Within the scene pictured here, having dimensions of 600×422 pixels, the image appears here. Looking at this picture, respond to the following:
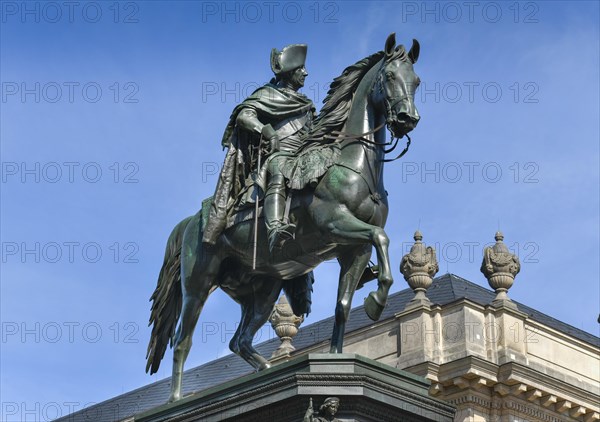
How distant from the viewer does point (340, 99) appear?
15516mm

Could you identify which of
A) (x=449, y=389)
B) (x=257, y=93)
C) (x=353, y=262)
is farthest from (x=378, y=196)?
(x=449, y=389)

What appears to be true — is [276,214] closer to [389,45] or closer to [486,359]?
[389,45]

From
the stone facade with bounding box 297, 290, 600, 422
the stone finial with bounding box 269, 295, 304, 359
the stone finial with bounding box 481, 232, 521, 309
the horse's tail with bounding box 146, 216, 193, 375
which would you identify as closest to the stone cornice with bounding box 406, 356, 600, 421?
the stone facade with bounding box 297, 290, 600, 422

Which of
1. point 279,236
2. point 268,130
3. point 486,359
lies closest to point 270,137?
point 268,130

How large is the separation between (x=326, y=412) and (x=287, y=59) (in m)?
4.49

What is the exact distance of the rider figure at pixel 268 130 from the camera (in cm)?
1545

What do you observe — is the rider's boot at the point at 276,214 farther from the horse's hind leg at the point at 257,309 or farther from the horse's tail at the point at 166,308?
the horse's tail at the point at 166,308

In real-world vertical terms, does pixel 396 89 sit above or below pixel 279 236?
above

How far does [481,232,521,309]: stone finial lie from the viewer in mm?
45688

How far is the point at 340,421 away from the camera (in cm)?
1328

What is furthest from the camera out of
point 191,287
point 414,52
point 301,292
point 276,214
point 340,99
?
point 191,287

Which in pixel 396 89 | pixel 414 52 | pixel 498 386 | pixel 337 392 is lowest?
pixel 337 392

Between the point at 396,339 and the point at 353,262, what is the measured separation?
30.9m

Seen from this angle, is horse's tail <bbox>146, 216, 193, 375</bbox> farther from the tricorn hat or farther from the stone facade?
the stone facade
